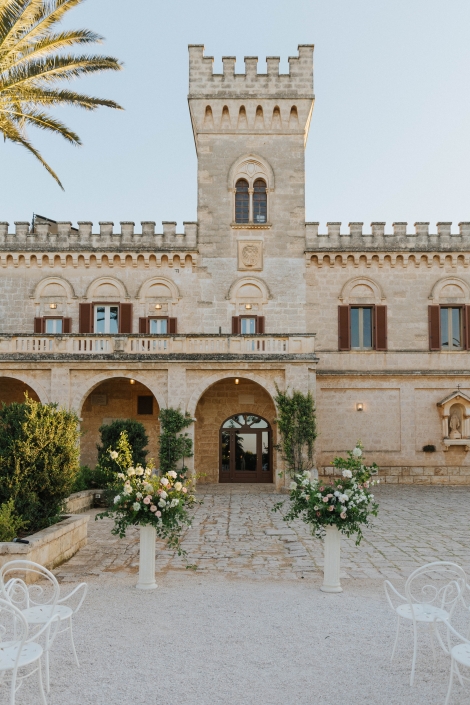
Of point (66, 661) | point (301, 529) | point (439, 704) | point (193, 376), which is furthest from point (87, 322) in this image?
point (439, 704)

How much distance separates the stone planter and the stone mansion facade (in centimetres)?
1189

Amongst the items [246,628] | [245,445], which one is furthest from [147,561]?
[245,445]

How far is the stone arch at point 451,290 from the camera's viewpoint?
78.2 feet

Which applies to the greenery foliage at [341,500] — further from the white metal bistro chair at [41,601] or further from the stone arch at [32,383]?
the stone arch at [32,383]

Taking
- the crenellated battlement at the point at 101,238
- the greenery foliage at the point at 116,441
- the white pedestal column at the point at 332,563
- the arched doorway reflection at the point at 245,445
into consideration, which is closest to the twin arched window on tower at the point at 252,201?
the crenellated battlement at the point at 101,238

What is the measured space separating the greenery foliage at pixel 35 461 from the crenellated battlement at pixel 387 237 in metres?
15.6

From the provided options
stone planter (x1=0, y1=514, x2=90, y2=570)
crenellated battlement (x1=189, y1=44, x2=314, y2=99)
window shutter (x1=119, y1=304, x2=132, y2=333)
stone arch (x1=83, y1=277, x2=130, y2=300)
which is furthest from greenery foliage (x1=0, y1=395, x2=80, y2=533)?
crenellated battlement (x1=189, y1=44, x2=314, y2=99)

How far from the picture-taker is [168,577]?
912cm

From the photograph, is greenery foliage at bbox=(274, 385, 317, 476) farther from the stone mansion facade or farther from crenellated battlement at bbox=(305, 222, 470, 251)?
crenellated battlement at bbox=(305, 222, 470, 251)

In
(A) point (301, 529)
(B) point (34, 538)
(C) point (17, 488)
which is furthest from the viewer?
(A) point (301, 529)

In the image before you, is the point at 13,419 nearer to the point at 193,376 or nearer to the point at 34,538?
the point at 34,538

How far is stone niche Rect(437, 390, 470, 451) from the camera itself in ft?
74.8

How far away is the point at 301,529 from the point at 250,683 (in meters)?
8.19

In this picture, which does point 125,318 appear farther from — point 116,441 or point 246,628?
point 246,628
